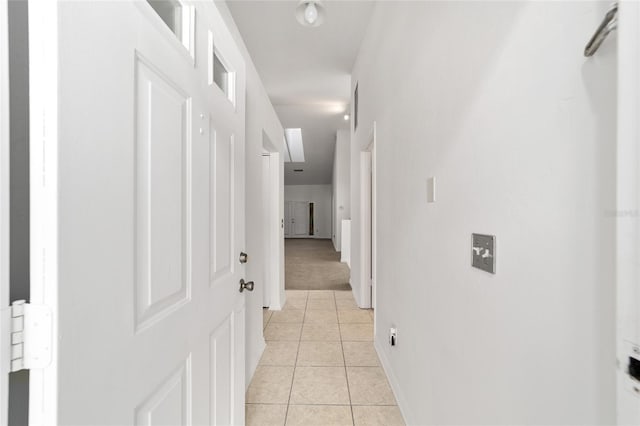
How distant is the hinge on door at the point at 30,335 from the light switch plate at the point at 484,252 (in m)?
1.01

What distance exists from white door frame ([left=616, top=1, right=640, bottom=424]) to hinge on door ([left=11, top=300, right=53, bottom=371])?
34.3 inches

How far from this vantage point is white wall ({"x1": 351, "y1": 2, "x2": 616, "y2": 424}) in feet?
1.76

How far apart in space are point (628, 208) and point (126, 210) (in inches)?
35.2

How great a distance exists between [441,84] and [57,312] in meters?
1.36

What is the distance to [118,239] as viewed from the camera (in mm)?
580

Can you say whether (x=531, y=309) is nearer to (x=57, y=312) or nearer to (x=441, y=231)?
(x=441, y=231)

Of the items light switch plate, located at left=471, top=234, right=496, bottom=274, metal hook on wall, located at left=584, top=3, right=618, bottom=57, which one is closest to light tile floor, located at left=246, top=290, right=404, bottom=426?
light switch plate, located at left=471, top=234, right=496, bottom=274

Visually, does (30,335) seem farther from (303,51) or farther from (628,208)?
(303,51)

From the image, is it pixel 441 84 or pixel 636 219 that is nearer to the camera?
pixel 636 219

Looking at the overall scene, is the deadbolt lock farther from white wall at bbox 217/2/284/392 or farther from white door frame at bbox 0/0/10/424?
white door frame at bbox 0/0/10/424

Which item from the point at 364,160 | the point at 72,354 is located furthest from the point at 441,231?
the point at 364,160

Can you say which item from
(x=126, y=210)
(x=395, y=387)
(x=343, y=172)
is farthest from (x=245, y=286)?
(x=343, y=172)

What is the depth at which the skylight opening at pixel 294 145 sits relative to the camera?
7523 millimetres

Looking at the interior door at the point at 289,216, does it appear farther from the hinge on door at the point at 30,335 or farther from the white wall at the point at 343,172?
the hinge on door at the point at 30,335
